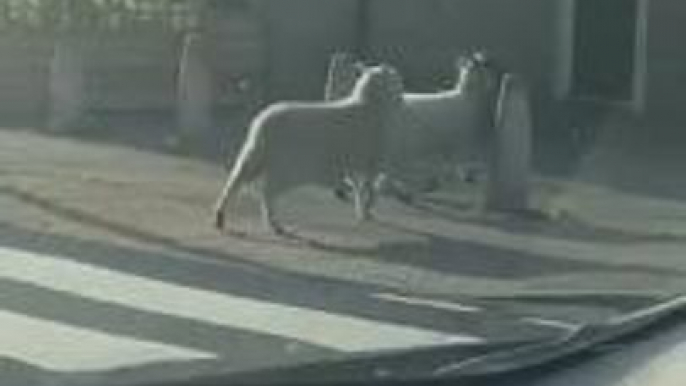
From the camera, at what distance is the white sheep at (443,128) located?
12773 mm

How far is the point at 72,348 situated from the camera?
6.29m

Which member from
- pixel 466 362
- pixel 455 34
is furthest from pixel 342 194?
pixel 466 362

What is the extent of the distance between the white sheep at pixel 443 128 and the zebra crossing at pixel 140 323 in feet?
10.8

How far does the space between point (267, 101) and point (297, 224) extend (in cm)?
788

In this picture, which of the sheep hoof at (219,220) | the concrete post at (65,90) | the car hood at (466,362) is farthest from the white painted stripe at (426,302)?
the concrete post at (65,90)

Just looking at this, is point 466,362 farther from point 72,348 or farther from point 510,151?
point 510,151

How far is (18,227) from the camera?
11234 mm

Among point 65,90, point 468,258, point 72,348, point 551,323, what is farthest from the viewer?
point 65,90

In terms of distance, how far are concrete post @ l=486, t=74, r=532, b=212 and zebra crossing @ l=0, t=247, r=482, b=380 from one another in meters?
3.81

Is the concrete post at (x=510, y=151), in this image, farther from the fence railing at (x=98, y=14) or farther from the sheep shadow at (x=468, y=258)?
the fence railing at (x=98, y=14)

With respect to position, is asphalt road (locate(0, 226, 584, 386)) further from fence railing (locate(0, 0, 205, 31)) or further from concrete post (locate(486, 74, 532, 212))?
fence railing (locate(0, 0, 205, 31))

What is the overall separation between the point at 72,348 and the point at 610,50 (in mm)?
12922

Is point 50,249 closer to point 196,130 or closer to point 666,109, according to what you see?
point 196,130

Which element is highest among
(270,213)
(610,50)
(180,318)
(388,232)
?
(180,318)
